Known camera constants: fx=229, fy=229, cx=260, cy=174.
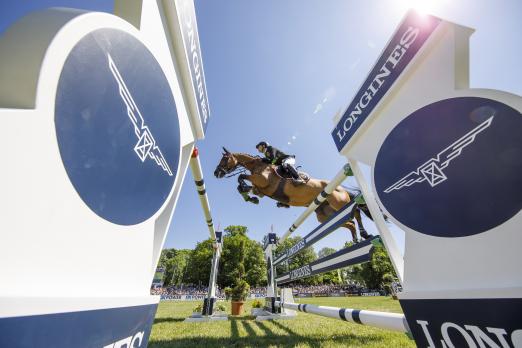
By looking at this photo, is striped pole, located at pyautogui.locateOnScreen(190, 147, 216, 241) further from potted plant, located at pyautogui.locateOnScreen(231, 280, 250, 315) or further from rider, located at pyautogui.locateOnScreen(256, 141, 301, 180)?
potted plant, located at pyautogui.locateOnScreen(231, 280, 250, 315)

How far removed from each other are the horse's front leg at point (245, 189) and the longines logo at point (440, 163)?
3.74m

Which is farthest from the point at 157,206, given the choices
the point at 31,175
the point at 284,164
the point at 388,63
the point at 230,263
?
the point at 230,263

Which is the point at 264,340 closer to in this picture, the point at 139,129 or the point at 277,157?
the point at 139,129

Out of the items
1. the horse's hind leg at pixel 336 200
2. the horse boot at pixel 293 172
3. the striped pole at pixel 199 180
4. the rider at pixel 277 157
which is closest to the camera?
the striped pole at pixel 199 180

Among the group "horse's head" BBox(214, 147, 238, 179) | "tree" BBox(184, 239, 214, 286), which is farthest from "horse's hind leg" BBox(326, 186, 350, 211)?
"tree" BBox(184, 239, 214, 286)

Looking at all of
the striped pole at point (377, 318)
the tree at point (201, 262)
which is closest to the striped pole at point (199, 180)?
the striped pole at point (377, 318)

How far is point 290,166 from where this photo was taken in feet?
15.0

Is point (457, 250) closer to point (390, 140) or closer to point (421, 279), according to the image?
point (421, 279)

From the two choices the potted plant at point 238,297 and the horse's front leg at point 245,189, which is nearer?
the horse's front leg at point 245,189

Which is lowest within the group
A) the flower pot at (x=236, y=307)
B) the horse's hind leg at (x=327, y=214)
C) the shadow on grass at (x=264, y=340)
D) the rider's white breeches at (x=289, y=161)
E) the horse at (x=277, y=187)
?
the shadow on grass at (x=264, y=340)

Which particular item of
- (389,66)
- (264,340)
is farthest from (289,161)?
(389,66)

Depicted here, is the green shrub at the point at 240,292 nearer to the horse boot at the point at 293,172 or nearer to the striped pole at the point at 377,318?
the horse boot at the point at 293,172

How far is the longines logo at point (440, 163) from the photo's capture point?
738mm

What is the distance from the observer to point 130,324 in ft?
2.45
